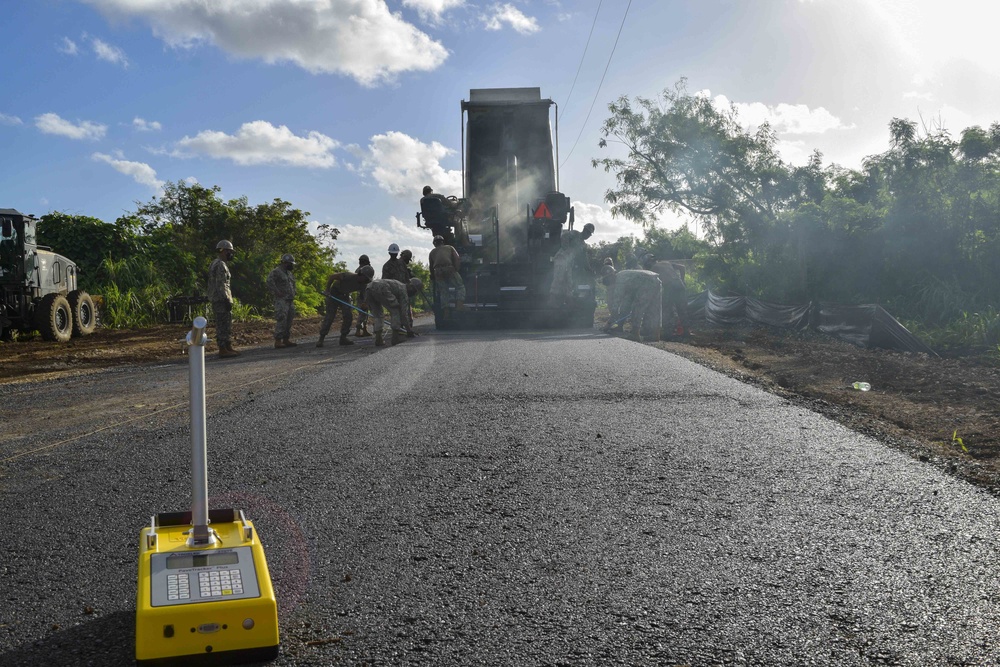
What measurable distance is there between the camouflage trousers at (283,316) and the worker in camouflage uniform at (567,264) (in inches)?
229

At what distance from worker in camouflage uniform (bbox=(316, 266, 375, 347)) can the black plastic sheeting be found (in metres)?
8.43

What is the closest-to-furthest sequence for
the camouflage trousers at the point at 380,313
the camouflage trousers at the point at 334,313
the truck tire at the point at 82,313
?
the camouflage trousers at the point at 380,313 < the camouflage trousers at the point at 334,313 < the truck tire at the point at 82,313

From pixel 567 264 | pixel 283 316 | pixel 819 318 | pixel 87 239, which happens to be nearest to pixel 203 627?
pixel 283 316

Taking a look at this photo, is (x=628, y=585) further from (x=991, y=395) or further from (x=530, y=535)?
(x=991, y=395)

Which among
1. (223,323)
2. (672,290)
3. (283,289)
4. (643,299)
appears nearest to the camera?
(223,323)

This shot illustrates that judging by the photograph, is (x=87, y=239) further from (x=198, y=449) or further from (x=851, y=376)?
(x=198, y=449)

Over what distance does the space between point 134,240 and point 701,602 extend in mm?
25991

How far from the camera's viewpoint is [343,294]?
15.5 m

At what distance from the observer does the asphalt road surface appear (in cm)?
275

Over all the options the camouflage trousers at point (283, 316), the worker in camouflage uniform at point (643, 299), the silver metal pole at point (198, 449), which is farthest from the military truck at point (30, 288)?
the silver metal pole at point (198, 449)

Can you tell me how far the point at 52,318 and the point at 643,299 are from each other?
38.1 ft

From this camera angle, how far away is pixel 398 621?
288 cm

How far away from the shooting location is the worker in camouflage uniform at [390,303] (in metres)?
14.2

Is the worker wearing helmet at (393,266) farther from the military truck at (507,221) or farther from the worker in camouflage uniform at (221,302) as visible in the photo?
the worker in camouflage uniform at (221,302)
